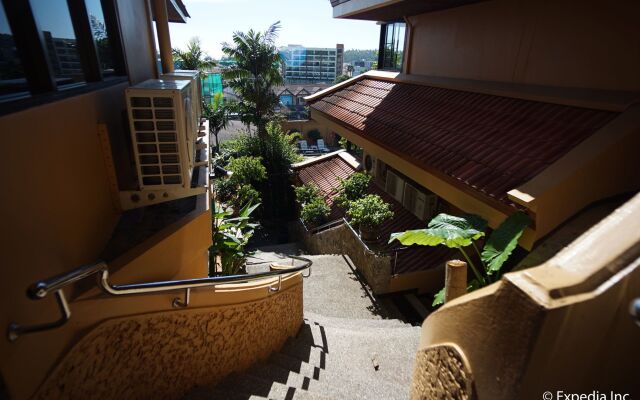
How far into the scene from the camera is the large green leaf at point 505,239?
4.25 meters

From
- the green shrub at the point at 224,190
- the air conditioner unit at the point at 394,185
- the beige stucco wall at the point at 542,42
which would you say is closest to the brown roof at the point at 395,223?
the air conditioner unit at the point at 394,185

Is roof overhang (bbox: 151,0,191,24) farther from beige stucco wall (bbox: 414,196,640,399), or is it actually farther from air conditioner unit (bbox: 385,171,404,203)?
beige stucco wall (bbox: 414,196,640,399)

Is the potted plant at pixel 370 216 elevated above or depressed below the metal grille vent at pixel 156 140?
below

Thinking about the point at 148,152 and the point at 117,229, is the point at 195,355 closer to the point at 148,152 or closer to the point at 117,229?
the point at 117,229

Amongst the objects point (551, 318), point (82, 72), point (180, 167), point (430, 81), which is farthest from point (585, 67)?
point (82, 72)

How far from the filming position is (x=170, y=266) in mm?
3930

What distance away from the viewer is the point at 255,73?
20.9m

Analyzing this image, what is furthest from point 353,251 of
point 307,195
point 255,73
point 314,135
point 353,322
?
point 314,135

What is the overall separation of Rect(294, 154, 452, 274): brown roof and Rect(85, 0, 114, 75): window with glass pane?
23.1 feet

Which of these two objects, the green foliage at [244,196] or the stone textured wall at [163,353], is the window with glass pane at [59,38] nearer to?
the stone textured wall at [163,353]

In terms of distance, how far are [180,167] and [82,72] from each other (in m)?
1.71

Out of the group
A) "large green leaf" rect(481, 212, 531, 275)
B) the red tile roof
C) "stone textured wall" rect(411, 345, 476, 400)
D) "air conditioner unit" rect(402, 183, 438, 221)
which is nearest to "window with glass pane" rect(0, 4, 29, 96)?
"stone textured wall" rect(411, 345, 476, 400)

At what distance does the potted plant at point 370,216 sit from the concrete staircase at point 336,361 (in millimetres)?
1756

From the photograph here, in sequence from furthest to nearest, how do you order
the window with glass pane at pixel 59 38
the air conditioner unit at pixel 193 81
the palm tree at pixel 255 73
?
the palm tree at pixel 255 73 → the air conditioner unit at pixel 193 81 → the window with glass pane at pixel 59 38
